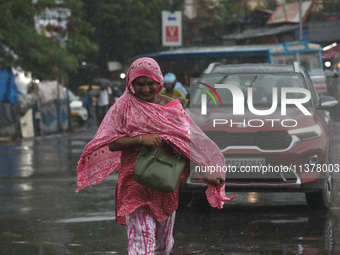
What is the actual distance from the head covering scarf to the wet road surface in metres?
1.80

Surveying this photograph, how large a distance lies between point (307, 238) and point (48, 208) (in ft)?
11.1

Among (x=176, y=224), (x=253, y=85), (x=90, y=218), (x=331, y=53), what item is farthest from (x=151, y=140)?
(x=331, y=53)

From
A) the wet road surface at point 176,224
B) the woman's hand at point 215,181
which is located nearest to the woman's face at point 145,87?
the woman's hand at point 215,181

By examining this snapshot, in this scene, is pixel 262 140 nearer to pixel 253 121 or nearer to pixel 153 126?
pixel 253 121

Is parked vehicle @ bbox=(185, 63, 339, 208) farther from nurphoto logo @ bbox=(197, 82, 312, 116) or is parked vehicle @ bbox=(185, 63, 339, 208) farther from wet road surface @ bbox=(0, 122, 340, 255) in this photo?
wet road surface @ bbox=(0, 122, 340, 255)

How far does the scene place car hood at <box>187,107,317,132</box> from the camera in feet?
29.0

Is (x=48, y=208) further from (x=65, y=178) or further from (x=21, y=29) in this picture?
(x=21, y=29)

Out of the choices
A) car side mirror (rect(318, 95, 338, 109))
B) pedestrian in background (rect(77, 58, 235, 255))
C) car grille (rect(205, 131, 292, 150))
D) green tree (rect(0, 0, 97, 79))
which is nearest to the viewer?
pedestrian in background (rect(77, 58, 235, 255))

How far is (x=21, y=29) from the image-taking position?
2328cm

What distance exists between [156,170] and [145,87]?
0.52 metres

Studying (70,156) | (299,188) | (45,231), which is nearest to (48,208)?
(45,231)

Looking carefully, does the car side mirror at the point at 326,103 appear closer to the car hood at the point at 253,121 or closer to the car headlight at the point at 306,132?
the car hood at the point at 253,121

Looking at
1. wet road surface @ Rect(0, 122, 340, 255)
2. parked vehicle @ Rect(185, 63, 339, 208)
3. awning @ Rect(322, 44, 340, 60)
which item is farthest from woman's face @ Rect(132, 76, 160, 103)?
awning @ Rect(322, 44, 340, 60)

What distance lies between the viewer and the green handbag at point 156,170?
4.88 m
